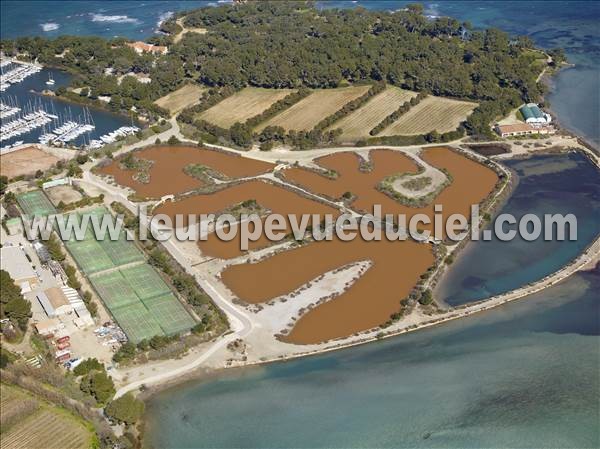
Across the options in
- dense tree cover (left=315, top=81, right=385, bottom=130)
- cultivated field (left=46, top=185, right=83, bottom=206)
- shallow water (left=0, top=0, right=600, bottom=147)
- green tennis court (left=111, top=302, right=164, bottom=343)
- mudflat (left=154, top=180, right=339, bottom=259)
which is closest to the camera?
green tennis court (left=111, top=302, right=164, bottom=343)

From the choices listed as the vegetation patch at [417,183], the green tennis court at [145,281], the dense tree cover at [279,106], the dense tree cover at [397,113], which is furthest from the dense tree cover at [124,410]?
the dense tree cover at [397,113]

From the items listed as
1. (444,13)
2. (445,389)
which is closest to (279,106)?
(445,389)

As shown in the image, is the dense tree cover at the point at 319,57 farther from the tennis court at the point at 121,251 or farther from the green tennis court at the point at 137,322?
the green tennis court at the point at 137,322

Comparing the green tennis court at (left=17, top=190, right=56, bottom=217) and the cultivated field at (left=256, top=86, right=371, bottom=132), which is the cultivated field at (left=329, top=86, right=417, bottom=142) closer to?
the cultivated field at (left=256, top=86, right=371, bottom=132)

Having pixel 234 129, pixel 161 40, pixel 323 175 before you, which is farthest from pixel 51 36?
pixel 323 175

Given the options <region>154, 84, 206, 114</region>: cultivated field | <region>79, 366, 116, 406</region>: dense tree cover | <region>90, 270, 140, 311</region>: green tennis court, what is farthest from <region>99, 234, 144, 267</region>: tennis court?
<region>154, 84, 206, 114</region>: cultivated field

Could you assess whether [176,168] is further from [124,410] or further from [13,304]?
[124,410]
